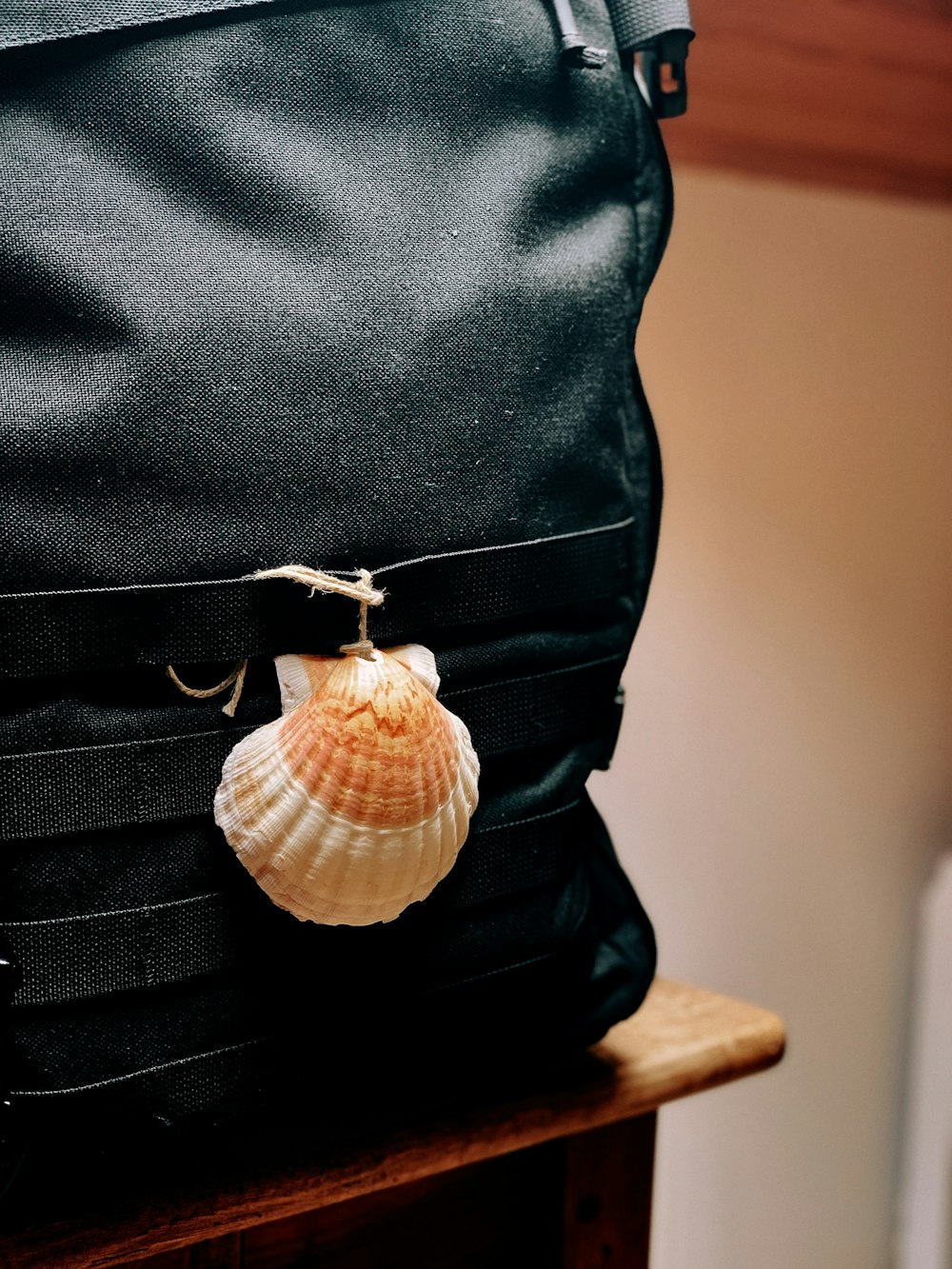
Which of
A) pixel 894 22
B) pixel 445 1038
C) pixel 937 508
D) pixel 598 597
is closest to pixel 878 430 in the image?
→ pixel 937 508

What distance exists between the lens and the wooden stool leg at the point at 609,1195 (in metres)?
0.54

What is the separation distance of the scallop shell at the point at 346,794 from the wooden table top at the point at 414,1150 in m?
0.11

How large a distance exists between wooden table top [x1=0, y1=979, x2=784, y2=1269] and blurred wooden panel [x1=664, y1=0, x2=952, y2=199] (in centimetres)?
63

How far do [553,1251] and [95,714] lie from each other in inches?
13.7

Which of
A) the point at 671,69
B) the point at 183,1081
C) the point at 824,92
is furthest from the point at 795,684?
the point at 183,1081

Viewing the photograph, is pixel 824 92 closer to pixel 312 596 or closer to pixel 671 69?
pixel 671 69

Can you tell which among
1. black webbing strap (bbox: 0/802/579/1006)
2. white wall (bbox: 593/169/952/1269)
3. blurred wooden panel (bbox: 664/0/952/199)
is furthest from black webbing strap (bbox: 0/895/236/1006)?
blurred wooden panel (bbox: 664/0/952/199)

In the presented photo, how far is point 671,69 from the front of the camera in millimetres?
498

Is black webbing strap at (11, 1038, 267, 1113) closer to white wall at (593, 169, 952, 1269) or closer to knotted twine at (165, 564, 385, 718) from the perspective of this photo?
knotted twine at (165, 564, 385, 718)

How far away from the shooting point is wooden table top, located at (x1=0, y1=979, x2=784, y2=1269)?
0.39m

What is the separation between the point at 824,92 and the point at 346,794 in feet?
2.53

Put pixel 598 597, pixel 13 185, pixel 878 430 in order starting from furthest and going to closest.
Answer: pixel 878 430 < pixel 598 597 < pixel 13 185

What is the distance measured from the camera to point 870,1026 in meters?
1.08

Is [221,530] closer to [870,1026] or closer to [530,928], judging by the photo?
[530,928]
